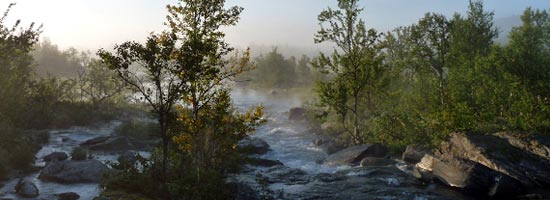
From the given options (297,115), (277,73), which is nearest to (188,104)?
(297,115)

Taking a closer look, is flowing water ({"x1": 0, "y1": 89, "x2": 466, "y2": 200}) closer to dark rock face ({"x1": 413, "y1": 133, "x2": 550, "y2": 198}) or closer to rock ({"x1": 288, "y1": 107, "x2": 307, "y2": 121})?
dark rock face ({"x1": 413, "y1": 133, "x2": 550, "y2": 198})

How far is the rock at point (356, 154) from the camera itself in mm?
34938

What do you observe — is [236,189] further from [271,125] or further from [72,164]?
[271,125]

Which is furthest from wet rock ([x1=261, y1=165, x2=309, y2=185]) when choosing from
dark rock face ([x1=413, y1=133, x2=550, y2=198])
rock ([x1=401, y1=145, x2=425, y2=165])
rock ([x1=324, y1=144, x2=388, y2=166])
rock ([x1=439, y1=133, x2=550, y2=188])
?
rock ([x1=439, y1=133, x2=550, y2=188])

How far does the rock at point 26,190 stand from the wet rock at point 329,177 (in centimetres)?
1648

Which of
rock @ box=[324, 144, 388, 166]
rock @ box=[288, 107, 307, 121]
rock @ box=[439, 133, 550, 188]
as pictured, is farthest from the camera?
rock @ box=[288, 107, 307, 121]

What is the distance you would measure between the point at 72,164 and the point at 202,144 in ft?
34.6

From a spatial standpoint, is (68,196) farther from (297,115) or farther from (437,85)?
(297,115)

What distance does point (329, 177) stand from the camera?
29.6 m

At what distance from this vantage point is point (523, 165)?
85.9ft

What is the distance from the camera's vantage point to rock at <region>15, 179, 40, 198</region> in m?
22.8

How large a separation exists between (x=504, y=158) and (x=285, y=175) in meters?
13.7

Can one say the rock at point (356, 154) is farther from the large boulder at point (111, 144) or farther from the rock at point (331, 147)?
the large boulder at point (111, 144)

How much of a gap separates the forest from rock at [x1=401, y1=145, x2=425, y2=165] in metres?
0.16
